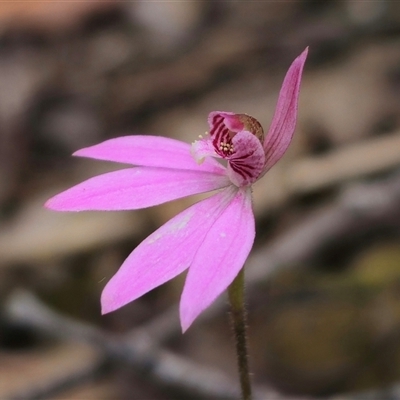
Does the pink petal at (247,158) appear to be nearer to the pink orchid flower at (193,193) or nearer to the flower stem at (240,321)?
the pink orchid flower at (193,193)

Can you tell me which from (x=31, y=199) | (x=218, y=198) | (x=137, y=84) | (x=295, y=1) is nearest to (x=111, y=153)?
(x=218, y=198)

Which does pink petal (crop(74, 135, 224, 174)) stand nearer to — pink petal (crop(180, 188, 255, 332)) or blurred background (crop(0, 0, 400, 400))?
pink petal (crop(180, 188, 255, 332))

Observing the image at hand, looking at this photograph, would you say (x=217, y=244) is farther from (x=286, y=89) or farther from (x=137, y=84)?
(x=137, y=84)

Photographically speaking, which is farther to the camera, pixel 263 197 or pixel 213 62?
pixel 213 62

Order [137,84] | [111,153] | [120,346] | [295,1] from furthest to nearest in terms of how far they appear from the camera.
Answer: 1. [295,1]
2. [137,84]
3. [120,346]
4. [111,153]

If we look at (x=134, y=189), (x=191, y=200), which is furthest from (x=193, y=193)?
(x=191, y=200)

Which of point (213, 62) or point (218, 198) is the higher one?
point (213, 62)

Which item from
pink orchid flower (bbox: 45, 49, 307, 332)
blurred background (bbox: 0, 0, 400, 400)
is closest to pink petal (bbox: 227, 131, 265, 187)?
pink orchid flower (bbox: 45, 49, 307, 332)
